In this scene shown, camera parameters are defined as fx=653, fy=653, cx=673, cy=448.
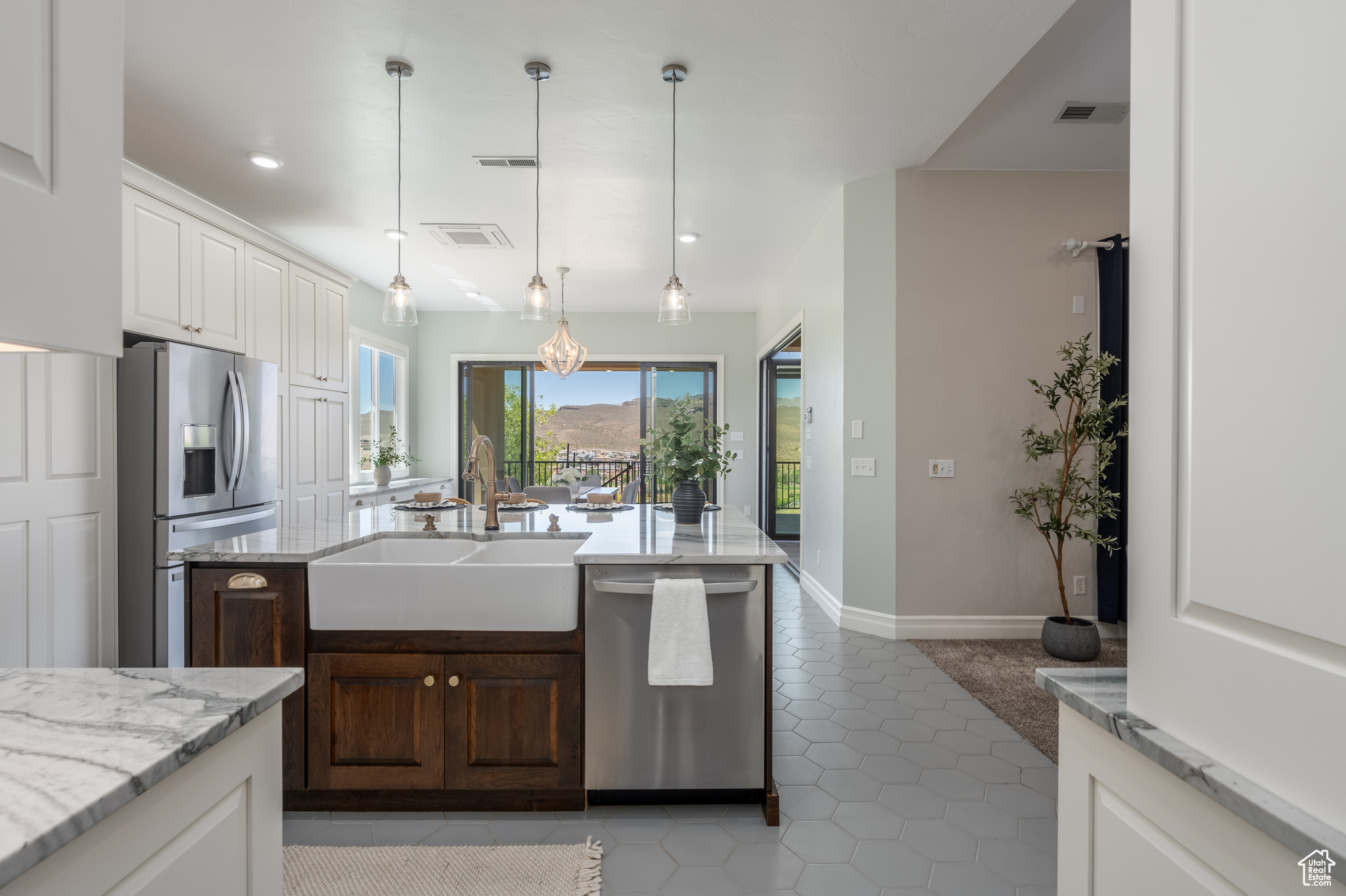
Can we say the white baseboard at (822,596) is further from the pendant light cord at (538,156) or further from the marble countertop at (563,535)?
the pendant light cord at (538,156)

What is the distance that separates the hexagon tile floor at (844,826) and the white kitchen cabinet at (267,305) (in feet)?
9.77

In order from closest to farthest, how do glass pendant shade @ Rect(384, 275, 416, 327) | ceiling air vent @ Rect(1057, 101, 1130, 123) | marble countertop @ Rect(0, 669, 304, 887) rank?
marble countertop @ Rect(0, 669, 304, 887)
glass pendant shade @ Rect(384, 275, 416, 327)
ceiling air vent @ Rect(1057, 101, 1130, 123)

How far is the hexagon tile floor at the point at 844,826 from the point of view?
5.68ft

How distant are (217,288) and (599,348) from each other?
424cm

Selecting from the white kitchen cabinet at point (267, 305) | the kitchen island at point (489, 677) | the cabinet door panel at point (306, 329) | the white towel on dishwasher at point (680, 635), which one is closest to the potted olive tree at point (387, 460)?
the cabinet door panel at point (306, 329)

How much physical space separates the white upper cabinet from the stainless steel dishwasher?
8.67ft

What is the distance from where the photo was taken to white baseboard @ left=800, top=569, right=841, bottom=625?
4.12 m

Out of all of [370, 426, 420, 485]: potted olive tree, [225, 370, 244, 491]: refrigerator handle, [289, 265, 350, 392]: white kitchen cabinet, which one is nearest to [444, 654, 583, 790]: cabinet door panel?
[225, 370, 244, 491]: refrigerator handle

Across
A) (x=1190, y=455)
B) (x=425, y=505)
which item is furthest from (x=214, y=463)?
(x=1190, y=455)

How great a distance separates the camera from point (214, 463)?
331 cm

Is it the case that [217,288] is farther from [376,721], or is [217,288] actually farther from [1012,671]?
[1012,671]

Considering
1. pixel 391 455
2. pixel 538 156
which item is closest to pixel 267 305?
pixel 538 156

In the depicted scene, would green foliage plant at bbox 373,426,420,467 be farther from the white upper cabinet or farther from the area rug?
the area rug

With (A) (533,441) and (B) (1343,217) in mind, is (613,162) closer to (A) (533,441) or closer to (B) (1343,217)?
(B) (1343,217)
